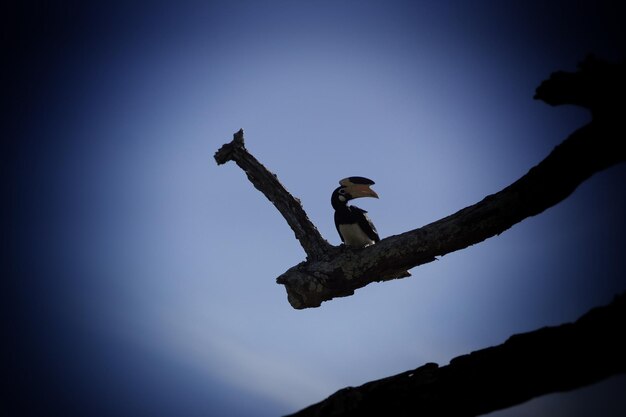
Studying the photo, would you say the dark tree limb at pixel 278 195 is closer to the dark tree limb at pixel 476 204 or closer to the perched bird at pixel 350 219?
the dark tree limb at pixel 476 204

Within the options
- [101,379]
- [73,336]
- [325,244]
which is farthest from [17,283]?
[325,244]

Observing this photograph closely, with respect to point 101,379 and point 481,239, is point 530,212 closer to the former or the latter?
point 481,239

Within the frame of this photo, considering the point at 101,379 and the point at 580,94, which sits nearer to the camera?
the point at 580,94

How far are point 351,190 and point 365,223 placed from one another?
0.98 metres

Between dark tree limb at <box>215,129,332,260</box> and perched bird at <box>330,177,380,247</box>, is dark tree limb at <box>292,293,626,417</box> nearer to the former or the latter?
dark tree limb at <box>215,129,332,260</box>

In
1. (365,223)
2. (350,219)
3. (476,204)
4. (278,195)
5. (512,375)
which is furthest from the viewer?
(365,223)

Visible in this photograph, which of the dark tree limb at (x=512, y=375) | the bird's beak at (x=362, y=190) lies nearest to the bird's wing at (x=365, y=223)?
the bird's beak at (x=362, y=190)

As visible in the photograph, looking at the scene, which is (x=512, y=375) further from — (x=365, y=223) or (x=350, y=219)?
(x=365, y=223)

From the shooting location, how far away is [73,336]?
426 feet

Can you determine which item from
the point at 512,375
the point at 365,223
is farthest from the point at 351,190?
the point at 512,375

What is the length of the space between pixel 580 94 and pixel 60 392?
386 feet

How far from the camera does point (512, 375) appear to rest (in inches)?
81.4

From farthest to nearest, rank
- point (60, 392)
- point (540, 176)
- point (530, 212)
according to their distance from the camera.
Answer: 1. point (60, 392)
2. point (530, 212)
3. point (540, 176)

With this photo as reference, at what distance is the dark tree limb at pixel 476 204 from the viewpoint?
254 cm
